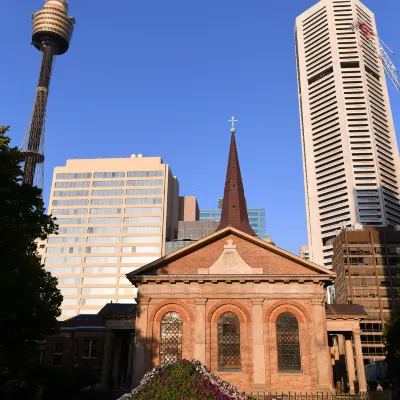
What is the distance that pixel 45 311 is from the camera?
22.7 m

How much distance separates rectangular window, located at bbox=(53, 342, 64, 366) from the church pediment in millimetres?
23773

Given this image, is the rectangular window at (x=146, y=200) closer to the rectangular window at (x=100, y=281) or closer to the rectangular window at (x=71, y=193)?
the rectangular window at (x=71, y=193)

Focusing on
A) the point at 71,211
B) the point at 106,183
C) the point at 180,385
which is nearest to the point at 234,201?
the point at 180,385

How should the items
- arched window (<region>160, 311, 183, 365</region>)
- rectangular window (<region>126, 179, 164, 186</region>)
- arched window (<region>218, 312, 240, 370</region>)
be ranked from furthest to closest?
rectangular window (<region>126, 179, 164, 186</region>) → arched window (<region>160, 311, 183, 365</region>) → arched window (<region>218, 312, 240, 370</region>)

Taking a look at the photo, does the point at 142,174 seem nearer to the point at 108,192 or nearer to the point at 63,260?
the point at 108,192

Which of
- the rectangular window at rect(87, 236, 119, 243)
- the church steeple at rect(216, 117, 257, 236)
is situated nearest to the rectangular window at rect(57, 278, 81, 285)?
the rectangular window at rect(87, 236, 119, 243)

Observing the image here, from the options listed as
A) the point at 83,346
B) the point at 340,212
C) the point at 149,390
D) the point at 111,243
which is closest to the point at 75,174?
the point at 111,243

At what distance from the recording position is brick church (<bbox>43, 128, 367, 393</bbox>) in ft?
92.8

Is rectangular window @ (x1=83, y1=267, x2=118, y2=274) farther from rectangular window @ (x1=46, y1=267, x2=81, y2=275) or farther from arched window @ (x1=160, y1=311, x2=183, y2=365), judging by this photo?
arched window @ (x1=160, y1=311, x2=183, y2=365)

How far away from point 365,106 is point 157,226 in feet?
268

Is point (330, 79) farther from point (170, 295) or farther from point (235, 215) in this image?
point (170, 295)

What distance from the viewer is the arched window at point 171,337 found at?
29.2 m

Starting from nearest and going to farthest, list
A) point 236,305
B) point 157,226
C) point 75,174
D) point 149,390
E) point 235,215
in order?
point 149,390
point 236,305
point 235,215
point 157,226
point 75,174

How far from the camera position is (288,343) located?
95.7 ft
